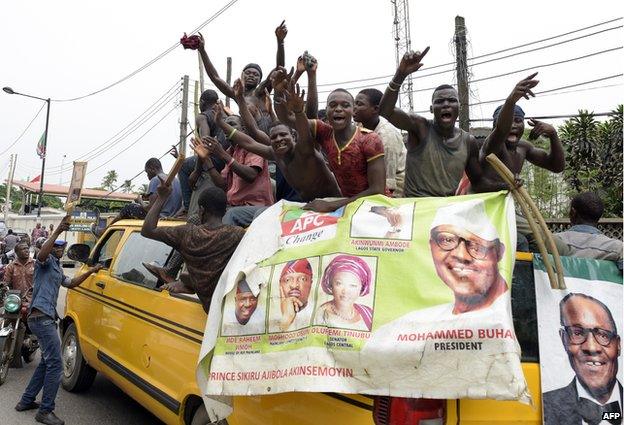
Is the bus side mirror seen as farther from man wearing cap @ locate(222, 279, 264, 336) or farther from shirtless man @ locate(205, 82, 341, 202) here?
man wearing cap @ locate(222, 279, 264, 336)

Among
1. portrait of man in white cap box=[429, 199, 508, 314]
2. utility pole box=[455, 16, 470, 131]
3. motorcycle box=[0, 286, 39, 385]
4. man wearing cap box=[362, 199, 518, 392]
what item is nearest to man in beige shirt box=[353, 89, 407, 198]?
portrait of man in white cap box=[429, 199, 508, 314]

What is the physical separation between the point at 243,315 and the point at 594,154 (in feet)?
44.5

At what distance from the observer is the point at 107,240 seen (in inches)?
203

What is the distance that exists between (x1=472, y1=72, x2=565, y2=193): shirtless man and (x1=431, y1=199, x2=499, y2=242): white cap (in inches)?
31.7

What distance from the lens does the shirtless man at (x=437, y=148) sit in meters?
3.23

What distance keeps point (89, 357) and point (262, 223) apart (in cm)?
305

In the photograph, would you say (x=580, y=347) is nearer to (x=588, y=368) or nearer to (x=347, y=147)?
(x=588, y=368)

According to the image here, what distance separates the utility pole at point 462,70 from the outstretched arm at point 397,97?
307 inches

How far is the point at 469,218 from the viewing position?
6.89ft

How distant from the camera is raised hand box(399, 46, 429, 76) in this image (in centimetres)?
291


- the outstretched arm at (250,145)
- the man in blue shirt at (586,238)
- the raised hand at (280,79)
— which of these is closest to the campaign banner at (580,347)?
the man in blue shirt at (586,238)

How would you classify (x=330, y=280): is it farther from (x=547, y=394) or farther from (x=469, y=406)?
(x=547, y=394)

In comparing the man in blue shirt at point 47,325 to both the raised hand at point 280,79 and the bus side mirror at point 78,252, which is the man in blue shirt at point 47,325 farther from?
the raised hand at point 280,79

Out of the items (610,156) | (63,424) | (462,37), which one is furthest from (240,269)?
(610,156)
